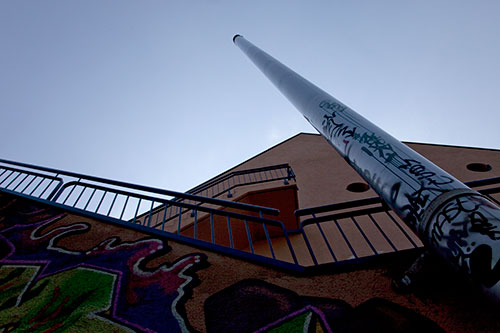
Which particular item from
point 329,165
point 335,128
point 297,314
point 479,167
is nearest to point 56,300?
point 297,314

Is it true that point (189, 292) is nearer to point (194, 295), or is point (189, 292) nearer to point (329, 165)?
point (194, 295)

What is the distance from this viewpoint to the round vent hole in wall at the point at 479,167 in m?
8.91

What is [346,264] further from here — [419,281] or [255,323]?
[255,323]

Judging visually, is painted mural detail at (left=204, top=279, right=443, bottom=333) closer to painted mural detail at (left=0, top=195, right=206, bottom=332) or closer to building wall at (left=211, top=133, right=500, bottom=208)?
painted mural detail at (left=0, top=195, right=206, bottom=332)

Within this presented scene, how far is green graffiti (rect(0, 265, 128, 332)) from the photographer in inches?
98.1

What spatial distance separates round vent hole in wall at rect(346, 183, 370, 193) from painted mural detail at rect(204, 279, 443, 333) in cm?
686

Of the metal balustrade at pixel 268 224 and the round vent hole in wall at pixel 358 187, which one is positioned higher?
the round vent hole in wall at pixel 358 187

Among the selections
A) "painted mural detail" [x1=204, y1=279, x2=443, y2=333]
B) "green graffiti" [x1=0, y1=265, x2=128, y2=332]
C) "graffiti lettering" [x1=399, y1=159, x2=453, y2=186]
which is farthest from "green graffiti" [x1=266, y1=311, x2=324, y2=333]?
Answer: "graffiti lettering" [x1=399, y1=159, x2=453, y2=186]

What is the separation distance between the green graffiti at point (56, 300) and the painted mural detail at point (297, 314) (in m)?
0.92

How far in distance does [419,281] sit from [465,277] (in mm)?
1353

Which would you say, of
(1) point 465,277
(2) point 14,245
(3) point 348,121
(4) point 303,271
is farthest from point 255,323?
(2) point 14,245

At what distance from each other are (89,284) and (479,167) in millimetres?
11370

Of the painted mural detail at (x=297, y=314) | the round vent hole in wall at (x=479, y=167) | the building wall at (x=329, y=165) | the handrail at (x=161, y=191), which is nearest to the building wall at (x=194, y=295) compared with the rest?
the painted mural detail at (x=297, y=314)

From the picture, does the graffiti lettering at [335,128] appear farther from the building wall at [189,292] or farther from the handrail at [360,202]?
the handrail at [360,202]
